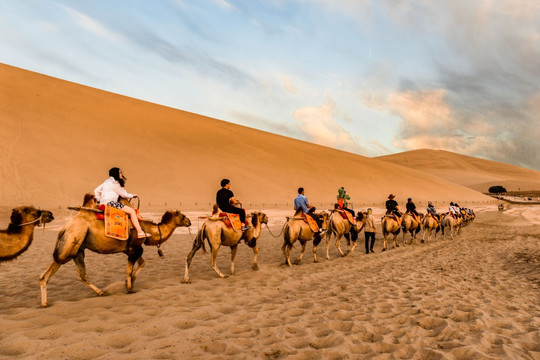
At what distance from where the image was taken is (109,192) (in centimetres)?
703

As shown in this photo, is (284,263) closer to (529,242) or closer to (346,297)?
(346,297)

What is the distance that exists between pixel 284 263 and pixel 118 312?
6.20 meters

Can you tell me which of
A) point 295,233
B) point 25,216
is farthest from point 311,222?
point 25,216

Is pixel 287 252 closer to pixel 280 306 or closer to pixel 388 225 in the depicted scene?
pixel 280 306

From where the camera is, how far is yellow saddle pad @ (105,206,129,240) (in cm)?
677

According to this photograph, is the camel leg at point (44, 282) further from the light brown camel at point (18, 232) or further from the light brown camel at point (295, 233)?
the light brown camel at point (295, 233)

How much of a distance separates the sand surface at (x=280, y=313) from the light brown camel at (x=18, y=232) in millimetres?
1065

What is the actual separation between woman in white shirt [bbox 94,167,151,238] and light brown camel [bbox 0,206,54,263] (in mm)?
1143

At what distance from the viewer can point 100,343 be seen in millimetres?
4758

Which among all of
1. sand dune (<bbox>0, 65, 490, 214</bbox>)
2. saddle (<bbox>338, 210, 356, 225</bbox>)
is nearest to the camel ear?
saddle (<bbox>338, 210, 356, 225</bbox>)

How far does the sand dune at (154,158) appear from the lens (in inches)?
1214

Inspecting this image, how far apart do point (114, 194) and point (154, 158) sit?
35.3 meters

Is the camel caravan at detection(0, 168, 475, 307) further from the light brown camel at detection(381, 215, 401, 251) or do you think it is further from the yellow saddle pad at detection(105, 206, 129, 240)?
the light brown camel at detection(381, 215, 401, 251)

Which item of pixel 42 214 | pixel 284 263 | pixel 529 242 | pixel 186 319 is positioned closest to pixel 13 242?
pixel 42 214
